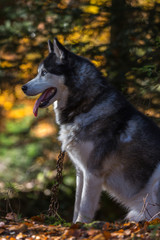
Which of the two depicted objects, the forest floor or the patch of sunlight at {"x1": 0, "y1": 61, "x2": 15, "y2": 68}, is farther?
the patch of sunlight at {"x1": 0, "y1": 61, "x2": 15, "y2": 68}

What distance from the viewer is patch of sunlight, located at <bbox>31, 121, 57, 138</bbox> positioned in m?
7.14

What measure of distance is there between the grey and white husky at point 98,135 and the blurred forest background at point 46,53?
6.61ft

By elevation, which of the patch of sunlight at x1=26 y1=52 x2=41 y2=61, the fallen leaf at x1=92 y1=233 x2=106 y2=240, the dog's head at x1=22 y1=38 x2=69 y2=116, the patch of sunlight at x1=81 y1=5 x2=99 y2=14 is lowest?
the fallen leaf at x1=92 y1=233 x2=106 y2=240

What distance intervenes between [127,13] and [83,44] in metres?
1.28

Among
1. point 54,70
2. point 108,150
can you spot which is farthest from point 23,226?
point 54,70

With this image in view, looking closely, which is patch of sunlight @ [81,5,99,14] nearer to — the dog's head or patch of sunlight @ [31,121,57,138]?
patch of sunlight @ [31,121,57,138]

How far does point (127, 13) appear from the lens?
6.77 m

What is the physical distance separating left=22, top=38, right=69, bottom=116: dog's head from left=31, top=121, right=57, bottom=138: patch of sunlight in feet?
9.25

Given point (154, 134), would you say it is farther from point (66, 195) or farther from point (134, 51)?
point (66, 195)

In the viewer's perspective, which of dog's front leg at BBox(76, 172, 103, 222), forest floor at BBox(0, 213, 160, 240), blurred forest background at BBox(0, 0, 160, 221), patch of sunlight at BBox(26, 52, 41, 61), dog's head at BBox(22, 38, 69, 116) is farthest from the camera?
patch of sunlight at BBox(26, 52, 41, 61)

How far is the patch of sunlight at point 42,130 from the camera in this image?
7137mm

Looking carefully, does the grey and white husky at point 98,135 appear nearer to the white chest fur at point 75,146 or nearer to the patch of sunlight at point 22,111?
Answer: the white chest fur at point 75,146

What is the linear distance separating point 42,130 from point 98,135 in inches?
131

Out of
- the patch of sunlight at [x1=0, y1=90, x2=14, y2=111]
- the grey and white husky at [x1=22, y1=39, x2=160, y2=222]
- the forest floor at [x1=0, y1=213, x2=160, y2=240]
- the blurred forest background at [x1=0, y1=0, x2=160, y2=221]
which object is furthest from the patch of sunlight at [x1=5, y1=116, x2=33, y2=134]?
the forest floor at [x1=0, y1=213, x2=160, y2=240]
